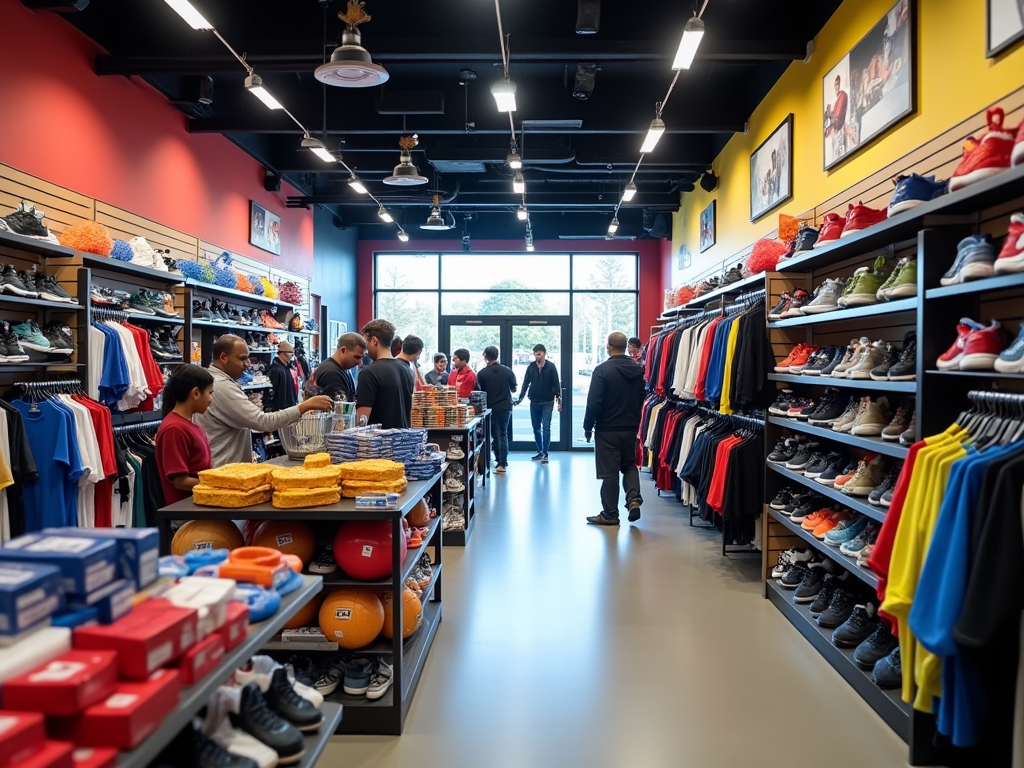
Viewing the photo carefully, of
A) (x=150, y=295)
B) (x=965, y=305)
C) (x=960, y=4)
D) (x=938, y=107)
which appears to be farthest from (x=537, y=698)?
(x=150, y=295)

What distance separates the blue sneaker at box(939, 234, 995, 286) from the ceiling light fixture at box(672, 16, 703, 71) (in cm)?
235

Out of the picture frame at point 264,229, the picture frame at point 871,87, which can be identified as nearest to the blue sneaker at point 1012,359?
the picture frame at point 871,87

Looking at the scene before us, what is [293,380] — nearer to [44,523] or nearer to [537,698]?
[44,523]

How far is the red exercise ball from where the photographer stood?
3.12 m

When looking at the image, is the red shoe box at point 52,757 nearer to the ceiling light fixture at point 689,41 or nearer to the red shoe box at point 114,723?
the red shoe box at point 114,723

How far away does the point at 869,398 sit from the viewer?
3902mm

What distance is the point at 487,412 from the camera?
9508 millimetres

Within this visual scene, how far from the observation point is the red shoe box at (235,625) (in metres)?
1.55

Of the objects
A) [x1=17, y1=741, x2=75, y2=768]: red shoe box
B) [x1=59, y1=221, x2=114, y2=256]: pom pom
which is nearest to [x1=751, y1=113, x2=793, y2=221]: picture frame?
[x1=59, y1=221, x2=114, y2=256]: pom pom

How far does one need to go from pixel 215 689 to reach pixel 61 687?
36cm

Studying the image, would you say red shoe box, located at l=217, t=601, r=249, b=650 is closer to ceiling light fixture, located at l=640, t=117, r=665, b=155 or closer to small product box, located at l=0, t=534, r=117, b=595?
small product box, located at l=0, t=534, r=117, b=595

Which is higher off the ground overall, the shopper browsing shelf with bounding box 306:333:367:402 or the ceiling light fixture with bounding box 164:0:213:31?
the ceiling light fixture with bounding box 164:0:213:31

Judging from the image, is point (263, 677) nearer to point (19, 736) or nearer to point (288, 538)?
point (19, 736)

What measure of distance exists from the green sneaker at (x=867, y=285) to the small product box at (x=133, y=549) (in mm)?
3498
